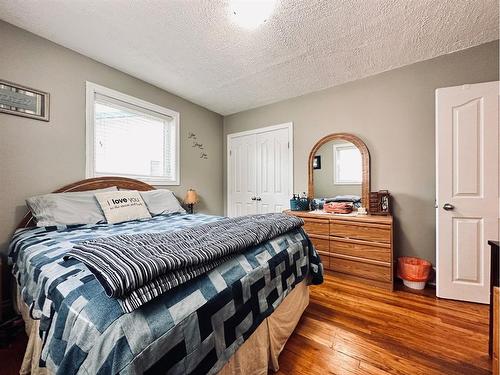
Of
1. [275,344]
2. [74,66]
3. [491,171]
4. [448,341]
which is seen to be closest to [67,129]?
[74,66]

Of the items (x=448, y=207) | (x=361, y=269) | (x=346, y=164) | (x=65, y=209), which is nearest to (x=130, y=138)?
(x=65, y=209)

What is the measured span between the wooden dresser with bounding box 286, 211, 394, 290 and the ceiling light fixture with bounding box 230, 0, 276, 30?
213cm

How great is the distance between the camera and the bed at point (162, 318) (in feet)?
2.03

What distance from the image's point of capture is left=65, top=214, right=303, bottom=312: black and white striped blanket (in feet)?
2.20

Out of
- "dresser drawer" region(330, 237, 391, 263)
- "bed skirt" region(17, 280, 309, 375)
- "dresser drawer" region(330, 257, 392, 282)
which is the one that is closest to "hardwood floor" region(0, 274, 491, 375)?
"bed skirt" region(17, 280, 309, 375)

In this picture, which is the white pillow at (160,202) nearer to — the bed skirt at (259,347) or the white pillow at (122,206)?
the white pillow at (122,206)

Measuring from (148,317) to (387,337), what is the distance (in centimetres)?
171

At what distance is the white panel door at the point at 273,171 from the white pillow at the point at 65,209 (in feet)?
7.73

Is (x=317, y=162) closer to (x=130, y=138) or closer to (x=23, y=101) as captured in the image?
(x=130, y=138)

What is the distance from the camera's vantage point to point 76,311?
0.70 m

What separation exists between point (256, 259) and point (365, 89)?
2.73 m

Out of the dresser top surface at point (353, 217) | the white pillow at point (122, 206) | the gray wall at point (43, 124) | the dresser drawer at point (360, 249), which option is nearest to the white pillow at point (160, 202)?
the white pillow at point (122, 206)

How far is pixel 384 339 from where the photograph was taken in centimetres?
151

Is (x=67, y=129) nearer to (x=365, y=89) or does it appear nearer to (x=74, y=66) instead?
(x=74, y=66)
